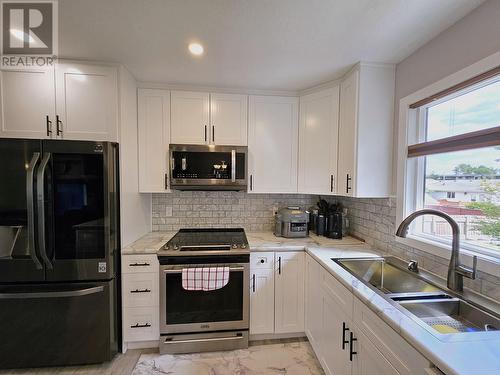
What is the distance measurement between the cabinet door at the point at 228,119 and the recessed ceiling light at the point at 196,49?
60 cm

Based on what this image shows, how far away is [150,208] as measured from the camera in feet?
8.49

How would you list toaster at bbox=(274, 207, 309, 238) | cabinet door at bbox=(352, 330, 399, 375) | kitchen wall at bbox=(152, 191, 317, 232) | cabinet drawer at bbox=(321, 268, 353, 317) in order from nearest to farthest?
cabinet door at bbox=(352, 330, 399, 375)
cabinet drawer at bbox=(321, 268, 353, 317)
toaster at bbox=(274, 207, 309, 238)
kitchen wall at bbox=(152, 191, 317, 232)

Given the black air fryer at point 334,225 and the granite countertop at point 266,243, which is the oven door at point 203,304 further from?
the black air fryer at point 334,225

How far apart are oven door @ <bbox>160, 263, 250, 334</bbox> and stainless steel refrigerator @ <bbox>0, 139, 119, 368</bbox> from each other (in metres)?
0.42

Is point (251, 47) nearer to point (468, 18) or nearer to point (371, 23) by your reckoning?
point (371, 23)

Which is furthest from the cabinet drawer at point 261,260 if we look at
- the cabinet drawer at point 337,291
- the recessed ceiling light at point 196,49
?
the recessed ceiling light at point 196,49

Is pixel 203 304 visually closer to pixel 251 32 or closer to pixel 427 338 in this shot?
pixel 427 338

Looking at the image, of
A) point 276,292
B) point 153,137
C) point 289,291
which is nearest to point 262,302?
point 276,292

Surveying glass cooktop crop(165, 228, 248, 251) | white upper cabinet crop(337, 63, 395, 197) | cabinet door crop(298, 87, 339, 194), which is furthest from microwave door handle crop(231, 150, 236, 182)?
white upper cabinet crop(337, 63, 395, 197)

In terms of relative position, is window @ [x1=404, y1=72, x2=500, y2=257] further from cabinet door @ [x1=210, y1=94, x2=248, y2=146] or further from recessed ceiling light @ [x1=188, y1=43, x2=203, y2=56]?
recessed ceiling light @ [x1=188, y1=43, x2=203, y2=56]

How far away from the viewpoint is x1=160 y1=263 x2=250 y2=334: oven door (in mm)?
1951

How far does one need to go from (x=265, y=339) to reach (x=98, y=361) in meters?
1.40

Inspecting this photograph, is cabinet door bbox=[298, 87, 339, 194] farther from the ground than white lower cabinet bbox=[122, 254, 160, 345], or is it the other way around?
cabinet door bbox=[298, 87, 339, 194]

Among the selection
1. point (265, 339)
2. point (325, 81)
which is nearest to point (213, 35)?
point (325, 81)
